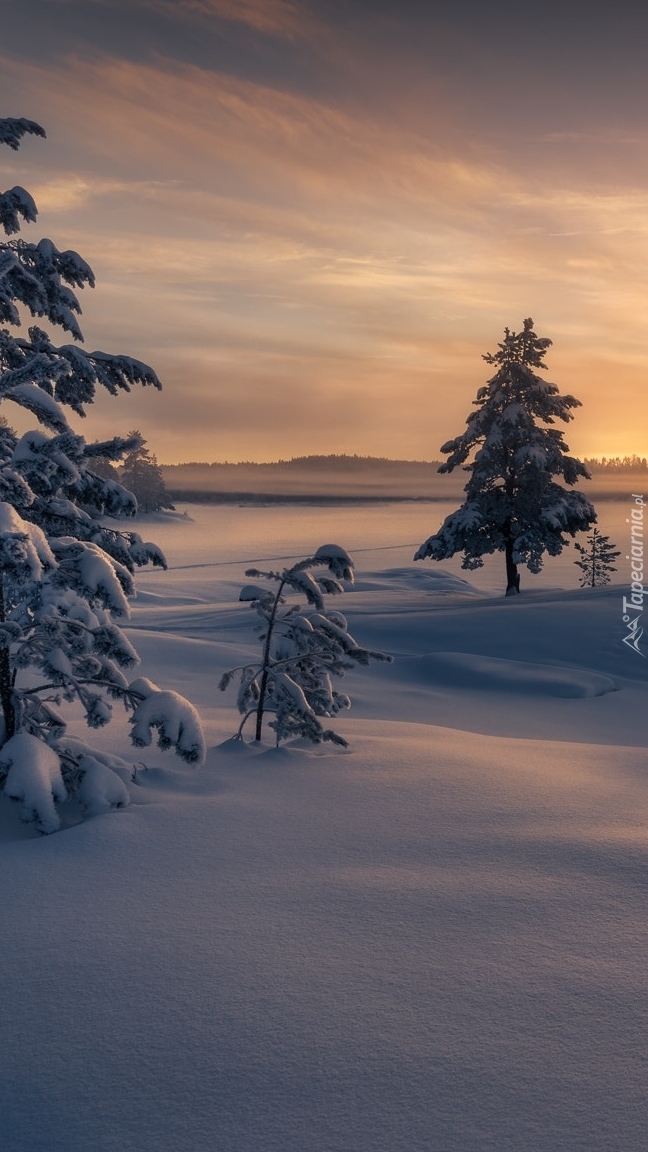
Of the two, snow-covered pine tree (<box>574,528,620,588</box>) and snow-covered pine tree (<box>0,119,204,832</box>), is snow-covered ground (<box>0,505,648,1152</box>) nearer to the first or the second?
snow-covered pine tree (<box>0,119,204,832</box>)

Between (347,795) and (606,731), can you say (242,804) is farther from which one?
(606,731)

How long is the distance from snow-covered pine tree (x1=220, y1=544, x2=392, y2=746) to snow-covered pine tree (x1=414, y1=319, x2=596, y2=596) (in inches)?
783

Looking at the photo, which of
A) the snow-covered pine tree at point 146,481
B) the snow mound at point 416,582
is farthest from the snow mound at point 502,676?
the snow-covered pine tree at point 146,481

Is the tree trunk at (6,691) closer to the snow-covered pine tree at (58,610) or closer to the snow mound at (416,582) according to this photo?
the snow-covered pine tree at (58,610)

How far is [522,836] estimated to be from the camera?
565 centimetres

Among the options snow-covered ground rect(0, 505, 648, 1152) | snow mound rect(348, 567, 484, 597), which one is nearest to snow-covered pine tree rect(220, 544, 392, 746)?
snow-covered ground rect(0, 505, 648, 1152)

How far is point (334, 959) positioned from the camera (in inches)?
152

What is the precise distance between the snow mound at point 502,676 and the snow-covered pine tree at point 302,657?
7.57 metres

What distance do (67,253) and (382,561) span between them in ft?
133

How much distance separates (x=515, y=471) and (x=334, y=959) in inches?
1057

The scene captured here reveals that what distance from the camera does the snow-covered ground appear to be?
2.87 metres

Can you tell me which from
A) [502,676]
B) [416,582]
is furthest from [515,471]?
[502,676]

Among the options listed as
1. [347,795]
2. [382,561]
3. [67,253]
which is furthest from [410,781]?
[382,561]

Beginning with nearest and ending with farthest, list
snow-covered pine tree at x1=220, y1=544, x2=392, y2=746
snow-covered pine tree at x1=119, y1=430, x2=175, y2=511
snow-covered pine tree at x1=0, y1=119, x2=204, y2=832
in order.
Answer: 1. snow-covered pine tree at x1=0, y1=119, x2=204, y2=832
2. snow-covered pine tree at x1=220, y1=544, x2=392, y2=746
3. snow-covered pine tree at x1=119, y1=430, x2=175, y2=511
